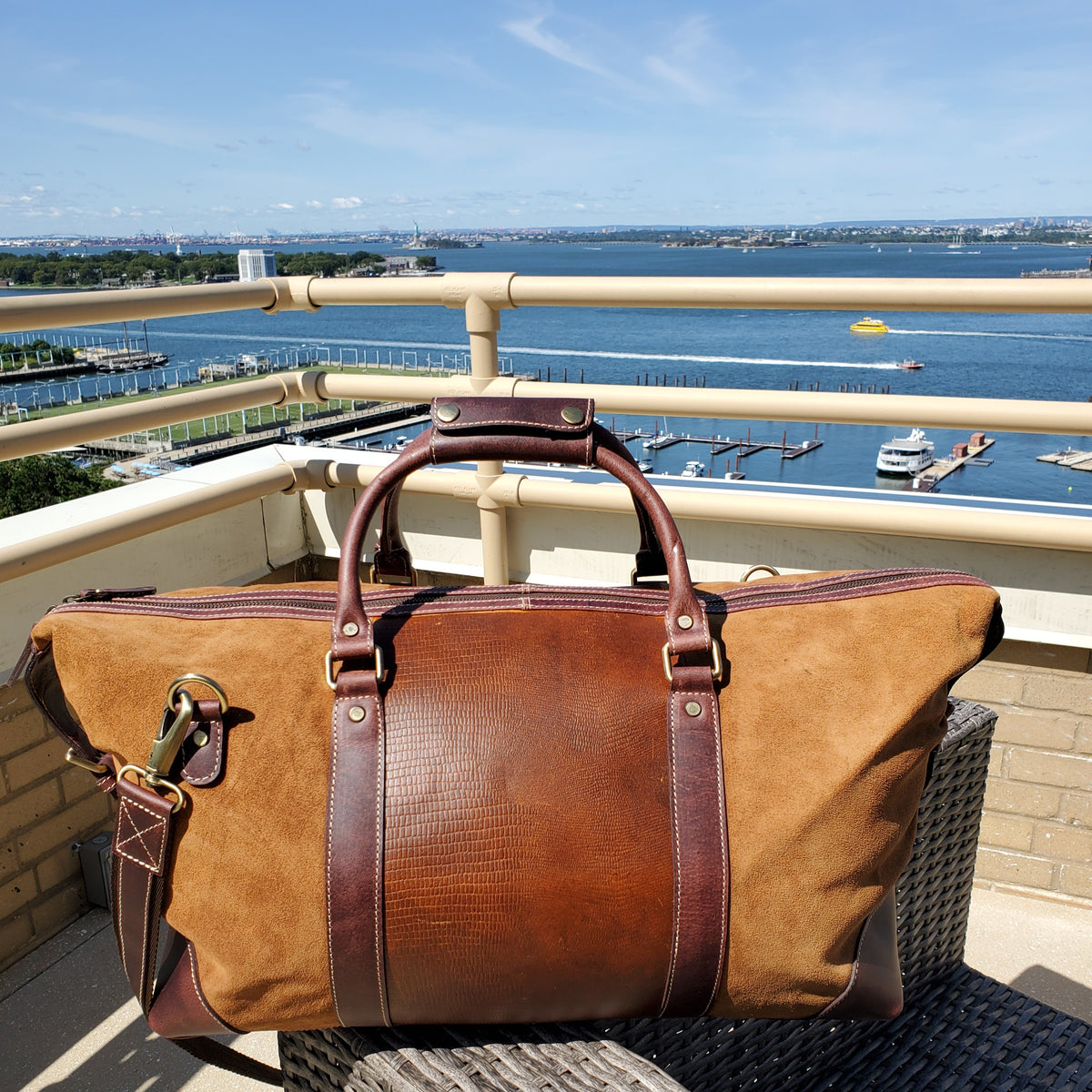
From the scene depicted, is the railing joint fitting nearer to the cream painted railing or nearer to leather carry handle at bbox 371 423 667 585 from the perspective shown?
the cream painted railing

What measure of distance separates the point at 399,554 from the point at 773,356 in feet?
194

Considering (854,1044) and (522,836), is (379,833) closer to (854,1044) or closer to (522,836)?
(522,836)

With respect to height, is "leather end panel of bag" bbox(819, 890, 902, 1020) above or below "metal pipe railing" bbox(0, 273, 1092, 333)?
below

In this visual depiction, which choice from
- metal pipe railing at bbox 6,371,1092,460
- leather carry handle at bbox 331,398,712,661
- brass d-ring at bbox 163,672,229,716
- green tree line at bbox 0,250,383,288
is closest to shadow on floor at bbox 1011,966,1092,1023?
metal pipe railing at bbox 6,371,1092,460

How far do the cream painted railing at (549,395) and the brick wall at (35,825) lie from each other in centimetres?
43

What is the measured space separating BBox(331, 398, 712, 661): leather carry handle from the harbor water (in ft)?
81.7

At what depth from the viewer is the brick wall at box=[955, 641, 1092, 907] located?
75.7 inches

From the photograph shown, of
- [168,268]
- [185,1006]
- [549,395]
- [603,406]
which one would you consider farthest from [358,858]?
[168,268]

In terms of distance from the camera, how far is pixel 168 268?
1672 centimetres

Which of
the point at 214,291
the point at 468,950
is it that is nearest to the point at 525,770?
the point at 468,950

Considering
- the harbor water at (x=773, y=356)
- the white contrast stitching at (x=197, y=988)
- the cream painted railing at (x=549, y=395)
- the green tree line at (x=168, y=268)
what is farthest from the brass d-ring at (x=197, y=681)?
the harbor water at (x=773, y=356)

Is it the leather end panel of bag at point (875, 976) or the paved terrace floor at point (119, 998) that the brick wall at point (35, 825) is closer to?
the paved terrace floor at point (119, 998)

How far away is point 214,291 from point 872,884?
1818 mm

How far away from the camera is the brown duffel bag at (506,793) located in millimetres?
719
